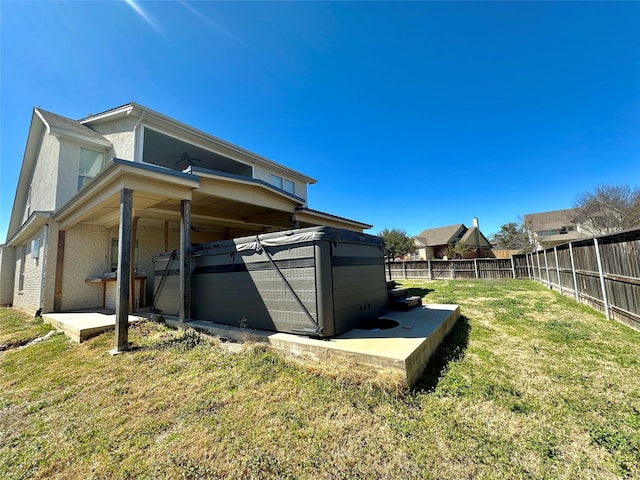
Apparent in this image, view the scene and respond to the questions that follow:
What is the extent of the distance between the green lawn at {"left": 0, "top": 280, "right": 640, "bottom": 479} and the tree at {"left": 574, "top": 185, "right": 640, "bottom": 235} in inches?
914

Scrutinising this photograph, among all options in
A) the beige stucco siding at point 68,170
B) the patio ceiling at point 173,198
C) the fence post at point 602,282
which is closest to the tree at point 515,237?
the fence post at point 602,282

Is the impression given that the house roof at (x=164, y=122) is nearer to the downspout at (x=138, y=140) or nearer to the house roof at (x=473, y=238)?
the downspout at (x=138, y=140)

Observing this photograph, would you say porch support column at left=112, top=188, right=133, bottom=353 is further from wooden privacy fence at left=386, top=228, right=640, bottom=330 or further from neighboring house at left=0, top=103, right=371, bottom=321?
wooden privacy fence at left=386, top=228, right=640, bottom=330

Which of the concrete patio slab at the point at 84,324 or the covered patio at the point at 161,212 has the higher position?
the covered patio at the point at 161,212

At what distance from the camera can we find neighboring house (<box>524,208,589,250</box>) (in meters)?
26.7

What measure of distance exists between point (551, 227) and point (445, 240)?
449 inches

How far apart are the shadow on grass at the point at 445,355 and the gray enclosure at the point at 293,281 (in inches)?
52.6

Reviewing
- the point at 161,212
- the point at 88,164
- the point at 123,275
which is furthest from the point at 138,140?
the point at 123,275

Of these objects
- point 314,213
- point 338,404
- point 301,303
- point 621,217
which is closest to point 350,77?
point 314,213

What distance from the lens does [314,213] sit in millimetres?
9102

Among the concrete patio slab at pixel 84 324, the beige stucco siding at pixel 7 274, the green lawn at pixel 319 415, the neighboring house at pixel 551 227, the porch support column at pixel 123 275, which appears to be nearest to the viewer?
the green lawn at pixel 319 415

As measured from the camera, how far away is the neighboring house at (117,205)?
608 cm

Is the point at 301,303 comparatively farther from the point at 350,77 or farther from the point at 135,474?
the point at 350,77

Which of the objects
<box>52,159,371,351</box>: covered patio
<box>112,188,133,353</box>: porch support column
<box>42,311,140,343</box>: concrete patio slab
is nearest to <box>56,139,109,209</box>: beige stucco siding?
<box>52,159,371,351</box>: covered patio
